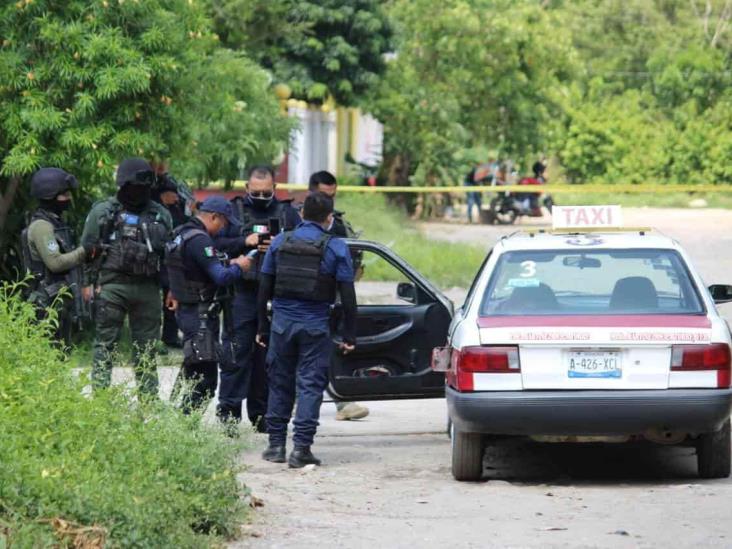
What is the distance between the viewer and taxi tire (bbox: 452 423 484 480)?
8.63 metres

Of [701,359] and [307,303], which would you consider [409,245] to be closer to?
[307,303]

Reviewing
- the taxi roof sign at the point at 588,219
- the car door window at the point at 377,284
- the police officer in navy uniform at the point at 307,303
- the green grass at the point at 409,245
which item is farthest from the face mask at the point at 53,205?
the green grass at the point at 409,245

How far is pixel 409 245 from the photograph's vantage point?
25.2m

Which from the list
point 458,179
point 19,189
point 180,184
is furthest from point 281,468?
point 458,179

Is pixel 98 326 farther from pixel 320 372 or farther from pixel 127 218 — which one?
pixel 320 372

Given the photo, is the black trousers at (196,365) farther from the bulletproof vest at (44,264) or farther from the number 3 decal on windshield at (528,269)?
the number 3 decal on windshield at (528,269)

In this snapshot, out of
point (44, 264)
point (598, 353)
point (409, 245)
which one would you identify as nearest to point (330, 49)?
point (409, 245)

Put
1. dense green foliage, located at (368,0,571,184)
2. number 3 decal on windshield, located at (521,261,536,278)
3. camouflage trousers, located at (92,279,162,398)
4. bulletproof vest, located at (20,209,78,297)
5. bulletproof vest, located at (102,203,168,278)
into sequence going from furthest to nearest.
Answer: dense green foliage, located at (368,0,571,184) < bulletproof vest, located at (20,209,78,297) < camouflage trousers, located at (92,279,162,398) < bulletproof vest, located at (102,203,168,278) < number 3 decal on windshield, located at (521,261,536,278)

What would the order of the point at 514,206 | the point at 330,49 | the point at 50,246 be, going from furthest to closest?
the point at 514,206
the point at 330,49
the point at 50,246

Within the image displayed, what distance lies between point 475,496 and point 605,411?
0.86 meters

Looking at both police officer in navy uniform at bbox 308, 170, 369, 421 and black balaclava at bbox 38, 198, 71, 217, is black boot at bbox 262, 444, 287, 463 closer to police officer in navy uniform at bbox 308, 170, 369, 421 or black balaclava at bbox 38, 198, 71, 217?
police officer in navy uniform at bbox 308, 170, 369, 421

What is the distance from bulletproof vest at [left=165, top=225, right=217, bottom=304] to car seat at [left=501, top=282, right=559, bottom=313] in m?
2.05

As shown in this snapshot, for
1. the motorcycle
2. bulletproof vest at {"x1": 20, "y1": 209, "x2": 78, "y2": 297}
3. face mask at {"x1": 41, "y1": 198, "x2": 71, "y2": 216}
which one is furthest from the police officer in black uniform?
the motorcycle

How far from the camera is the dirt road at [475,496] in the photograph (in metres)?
7.06
